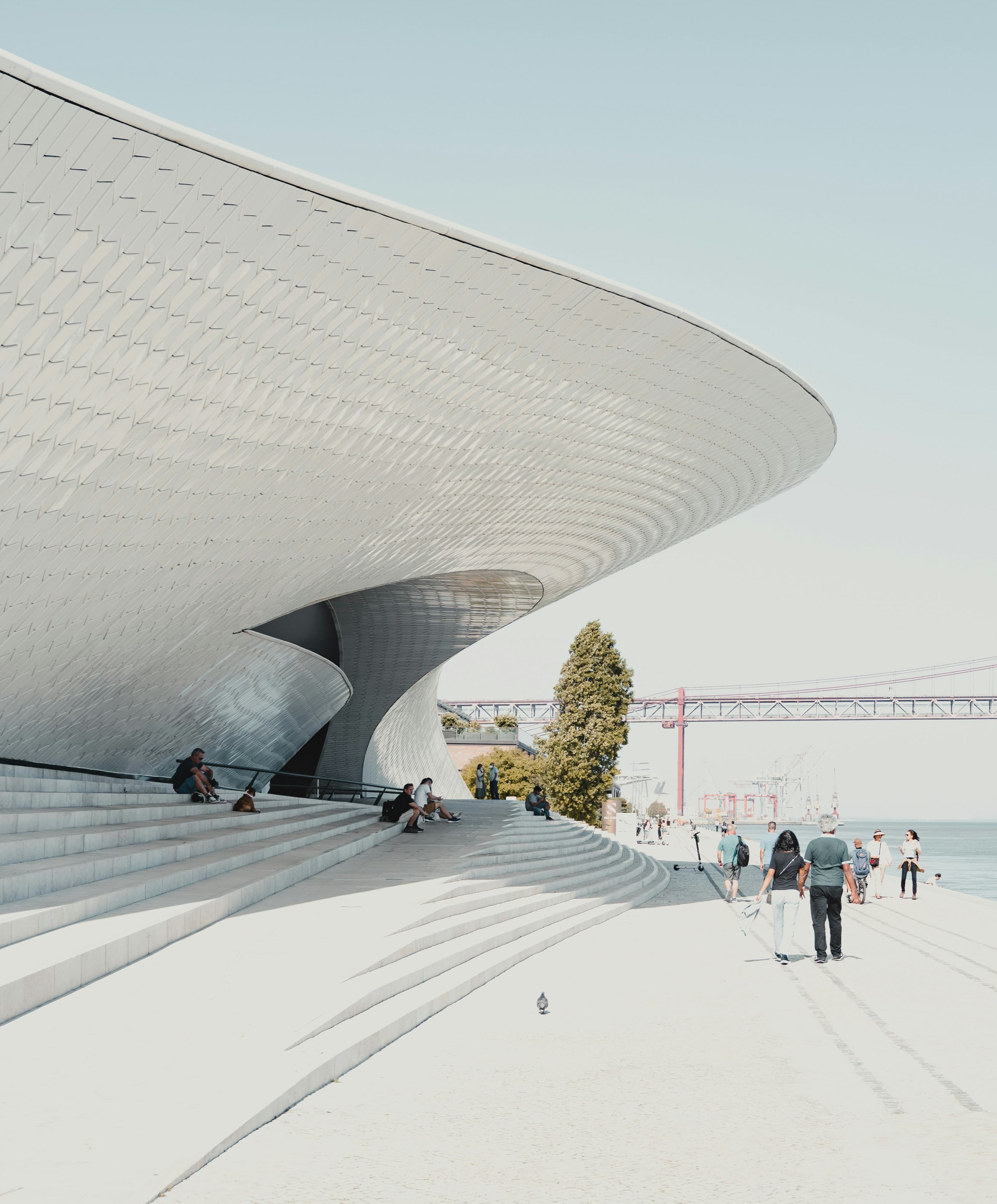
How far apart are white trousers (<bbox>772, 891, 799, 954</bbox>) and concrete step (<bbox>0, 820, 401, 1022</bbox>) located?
4.15m

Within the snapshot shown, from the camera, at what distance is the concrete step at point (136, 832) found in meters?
8.24

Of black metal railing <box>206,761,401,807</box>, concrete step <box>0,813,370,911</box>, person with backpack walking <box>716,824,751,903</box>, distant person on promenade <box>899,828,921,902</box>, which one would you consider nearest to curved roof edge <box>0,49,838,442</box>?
concrete step <box>0,813,370,911</box>

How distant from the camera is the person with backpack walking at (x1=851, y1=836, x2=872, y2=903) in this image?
50.8 feet

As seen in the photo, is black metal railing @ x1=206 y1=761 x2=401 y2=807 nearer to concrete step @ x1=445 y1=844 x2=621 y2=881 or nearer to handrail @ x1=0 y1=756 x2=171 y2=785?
concrete step @ x1=445 y1=844 x2=621 y2=881

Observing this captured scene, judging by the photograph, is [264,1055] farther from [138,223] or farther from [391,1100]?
[138,223]

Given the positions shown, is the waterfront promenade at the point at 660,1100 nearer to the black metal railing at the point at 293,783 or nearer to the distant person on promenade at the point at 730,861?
the distant person on promenade at the point at 730,861

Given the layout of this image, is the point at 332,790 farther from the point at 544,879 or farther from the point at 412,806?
the point at 544,879

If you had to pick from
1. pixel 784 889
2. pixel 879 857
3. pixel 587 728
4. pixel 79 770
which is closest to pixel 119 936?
pixel 784 889

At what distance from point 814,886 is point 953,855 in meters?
71.1

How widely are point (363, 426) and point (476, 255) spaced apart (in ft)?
8.02

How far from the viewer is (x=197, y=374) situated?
9242 millimetres

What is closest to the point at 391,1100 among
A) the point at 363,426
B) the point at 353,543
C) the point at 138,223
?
the point at 138,223

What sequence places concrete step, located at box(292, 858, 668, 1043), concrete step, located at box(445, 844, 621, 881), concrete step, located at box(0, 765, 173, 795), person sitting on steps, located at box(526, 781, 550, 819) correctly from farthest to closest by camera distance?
person sitting on steps, located at box(526, 781, 550, 819) < concrete step, located at box(445, 844, 621, 881) < concrete step, located at box(0, 765, 173, 795) < concrete step, located at box(292, 858, 668, 1043)

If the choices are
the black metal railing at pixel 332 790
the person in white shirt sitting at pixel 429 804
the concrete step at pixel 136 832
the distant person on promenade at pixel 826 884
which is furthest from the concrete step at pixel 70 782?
the black metal railing at pixel 332 790
